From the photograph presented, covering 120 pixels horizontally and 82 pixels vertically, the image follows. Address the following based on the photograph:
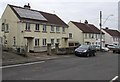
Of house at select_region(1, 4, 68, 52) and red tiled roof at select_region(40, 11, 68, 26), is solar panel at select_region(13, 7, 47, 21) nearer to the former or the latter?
house at select_region(1, 4, 68, 52)

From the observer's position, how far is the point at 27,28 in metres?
41.3

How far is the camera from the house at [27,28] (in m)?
40.6

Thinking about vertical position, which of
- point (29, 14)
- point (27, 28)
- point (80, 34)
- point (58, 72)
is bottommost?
point (58, 72)

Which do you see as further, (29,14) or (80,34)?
(80,34)

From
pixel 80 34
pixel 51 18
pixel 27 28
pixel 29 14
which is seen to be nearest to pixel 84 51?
pixel 27 28


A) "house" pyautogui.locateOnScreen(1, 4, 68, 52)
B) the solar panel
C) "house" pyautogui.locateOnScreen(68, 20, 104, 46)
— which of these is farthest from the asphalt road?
"house" pyautogui.locateOnScreen(68, 20, 104, 46)

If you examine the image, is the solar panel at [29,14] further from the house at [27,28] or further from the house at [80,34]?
the house at [80,34]

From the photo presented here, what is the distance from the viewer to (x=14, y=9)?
42.3m

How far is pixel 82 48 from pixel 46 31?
12296 mm

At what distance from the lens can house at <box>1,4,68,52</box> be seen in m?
40.6

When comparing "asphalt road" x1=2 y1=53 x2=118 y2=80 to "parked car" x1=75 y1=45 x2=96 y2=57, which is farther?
"parked car" x1=75 y1=45 x2=96 y2=57

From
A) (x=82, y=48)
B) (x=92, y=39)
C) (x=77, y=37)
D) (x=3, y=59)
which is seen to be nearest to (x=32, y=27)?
(x=82, y=48)

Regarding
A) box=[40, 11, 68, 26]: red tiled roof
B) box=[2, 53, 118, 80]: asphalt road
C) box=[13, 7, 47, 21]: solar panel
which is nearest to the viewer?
box=[2, 53, 118, 80]: asphalt road

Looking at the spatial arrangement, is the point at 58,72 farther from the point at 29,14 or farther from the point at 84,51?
the point at 29,14
